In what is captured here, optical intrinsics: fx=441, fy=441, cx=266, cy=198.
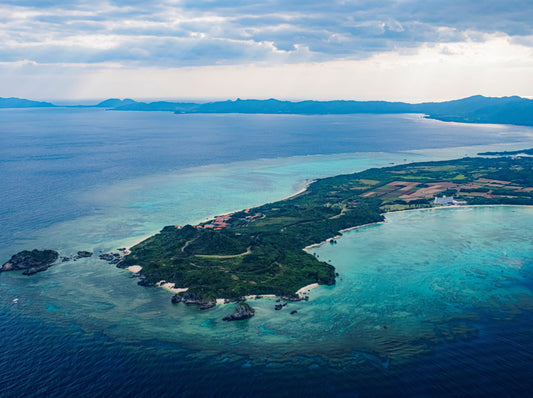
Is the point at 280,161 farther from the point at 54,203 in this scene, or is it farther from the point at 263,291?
the point at 263,291

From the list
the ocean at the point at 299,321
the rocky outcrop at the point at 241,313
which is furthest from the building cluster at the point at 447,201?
the rocky outcrop at the point at 241,313

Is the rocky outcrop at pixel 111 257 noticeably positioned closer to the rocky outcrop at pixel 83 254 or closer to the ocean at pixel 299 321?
the ocean at pixel 299 321

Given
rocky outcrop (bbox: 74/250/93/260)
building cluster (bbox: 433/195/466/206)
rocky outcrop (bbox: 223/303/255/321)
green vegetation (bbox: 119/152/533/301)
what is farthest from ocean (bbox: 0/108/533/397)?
building cluster (bbox: 433/195/466/206)

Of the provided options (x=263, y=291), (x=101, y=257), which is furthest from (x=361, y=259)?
(x=101, y=257)

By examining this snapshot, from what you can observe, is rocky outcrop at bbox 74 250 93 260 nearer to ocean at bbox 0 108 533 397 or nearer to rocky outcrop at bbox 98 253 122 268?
rocky outcrop at bbox 98 253 122 268

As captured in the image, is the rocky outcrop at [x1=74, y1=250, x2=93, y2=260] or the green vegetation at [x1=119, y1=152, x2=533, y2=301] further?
the rocky outcrop at [x1=74, y1=250, x2=93, y2=260]

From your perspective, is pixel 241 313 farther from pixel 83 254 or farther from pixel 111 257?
pixel 83 254
